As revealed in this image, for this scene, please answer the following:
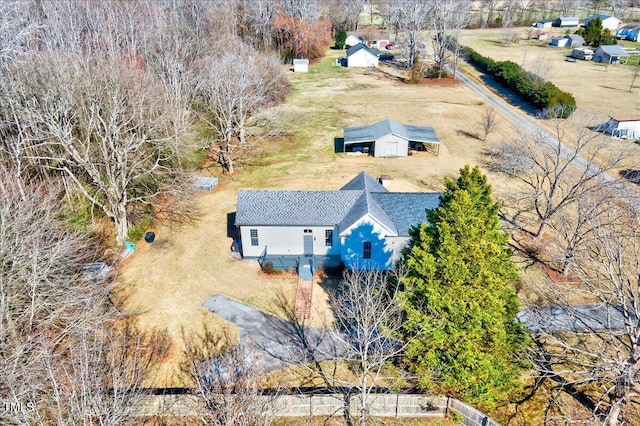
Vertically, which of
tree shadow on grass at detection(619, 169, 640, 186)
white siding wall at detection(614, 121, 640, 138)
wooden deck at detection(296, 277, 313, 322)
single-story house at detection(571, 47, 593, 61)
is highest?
single-story house at detection(571, 47, 593, 61)

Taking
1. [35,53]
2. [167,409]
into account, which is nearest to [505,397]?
[167,409]

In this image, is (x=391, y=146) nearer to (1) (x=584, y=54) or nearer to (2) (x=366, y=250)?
(2) (x=366, y=250)

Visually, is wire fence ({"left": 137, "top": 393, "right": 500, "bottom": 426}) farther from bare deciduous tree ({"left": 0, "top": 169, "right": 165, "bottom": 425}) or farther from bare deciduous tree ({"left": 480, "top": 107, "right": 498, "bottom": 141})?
bare deciduous tree ({"left": 480, "top": 107, "right": 498, "bottom": 141})

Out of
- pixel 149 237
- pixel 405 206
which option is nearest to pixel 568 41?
pixel 405 206

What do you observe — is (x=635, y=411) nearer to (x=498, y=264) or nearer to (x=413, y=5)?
(x=498, y=264)

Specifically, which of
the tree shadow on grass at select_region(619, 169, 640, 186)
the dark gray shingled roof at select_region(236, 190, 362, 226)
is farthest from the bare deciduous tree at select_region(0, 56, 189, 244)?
the tree shadow on grass at select_region(619, 169, 640, 186)
